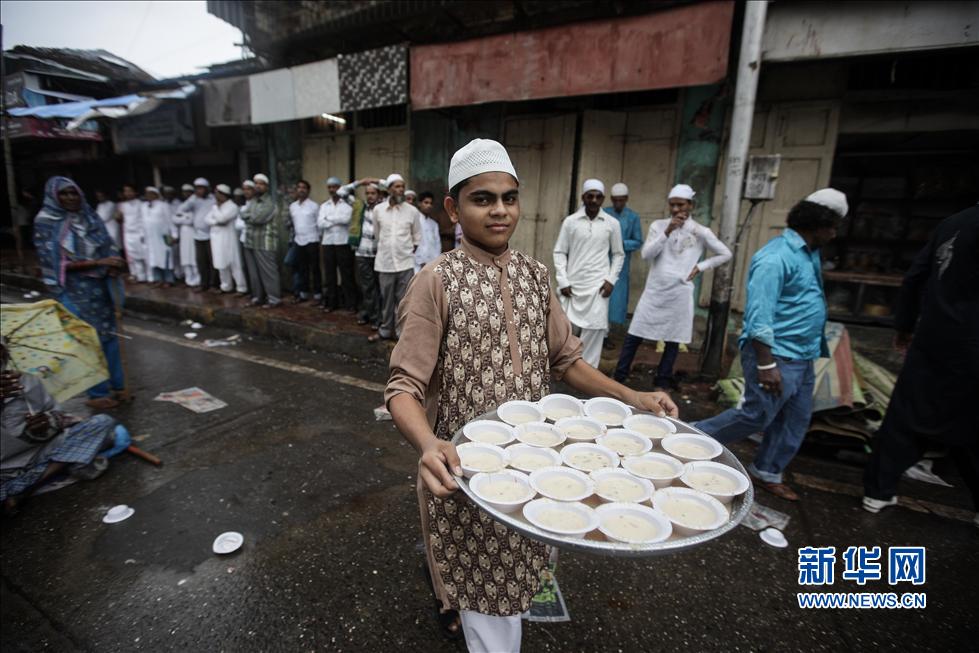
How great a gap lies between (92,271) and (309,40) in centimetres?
Result: 630

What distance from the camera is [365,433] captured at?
13.1 feet

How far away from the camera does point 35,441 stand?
300 centimetres

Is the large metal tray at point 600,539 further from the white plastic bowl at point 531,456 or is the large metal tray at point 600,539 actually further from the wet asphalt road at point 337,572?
the wet asphalt road at point 337,572

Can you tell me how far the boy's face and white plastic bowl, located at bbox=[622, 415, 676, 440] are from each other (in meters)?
0.86

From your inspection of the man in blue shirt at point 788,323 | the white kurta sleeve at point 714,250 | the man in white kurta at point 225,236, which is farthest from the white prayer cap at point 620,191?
the man in white kurta at point 225,236

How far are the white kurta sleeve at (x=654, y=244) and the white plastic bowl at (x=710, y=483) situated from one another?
3614 millimetres

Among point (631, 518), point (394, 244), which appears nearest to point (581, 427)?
point (631, 518)

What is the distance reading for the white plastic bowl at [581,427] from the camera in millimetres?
1689

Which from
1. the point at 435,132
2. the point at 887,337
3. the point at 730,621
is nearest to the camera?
the point at 730,621

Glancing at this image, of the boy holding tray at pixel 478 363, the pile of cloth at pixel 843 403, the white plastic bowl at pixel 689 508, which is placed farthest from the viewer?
the pile of cloth at pixel 843 403

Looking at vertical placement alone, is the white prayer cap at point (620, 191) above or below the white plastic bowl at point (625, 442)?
above

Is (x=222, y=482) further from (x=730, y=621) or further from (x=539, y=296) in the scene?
(x=730, y=621)

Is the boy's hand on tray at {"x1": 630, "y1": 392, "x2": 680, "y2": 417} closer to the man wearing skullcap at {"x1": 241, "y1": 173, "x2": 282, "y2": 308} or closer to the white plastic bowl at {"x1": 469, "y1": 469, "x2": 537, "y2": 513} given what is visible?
the white plastic bowl at {"x1": 469, "y1": 469, "x2": 537, "y2": 513}

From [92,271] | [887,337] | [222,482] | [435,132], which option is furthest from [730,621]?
[435,132]
